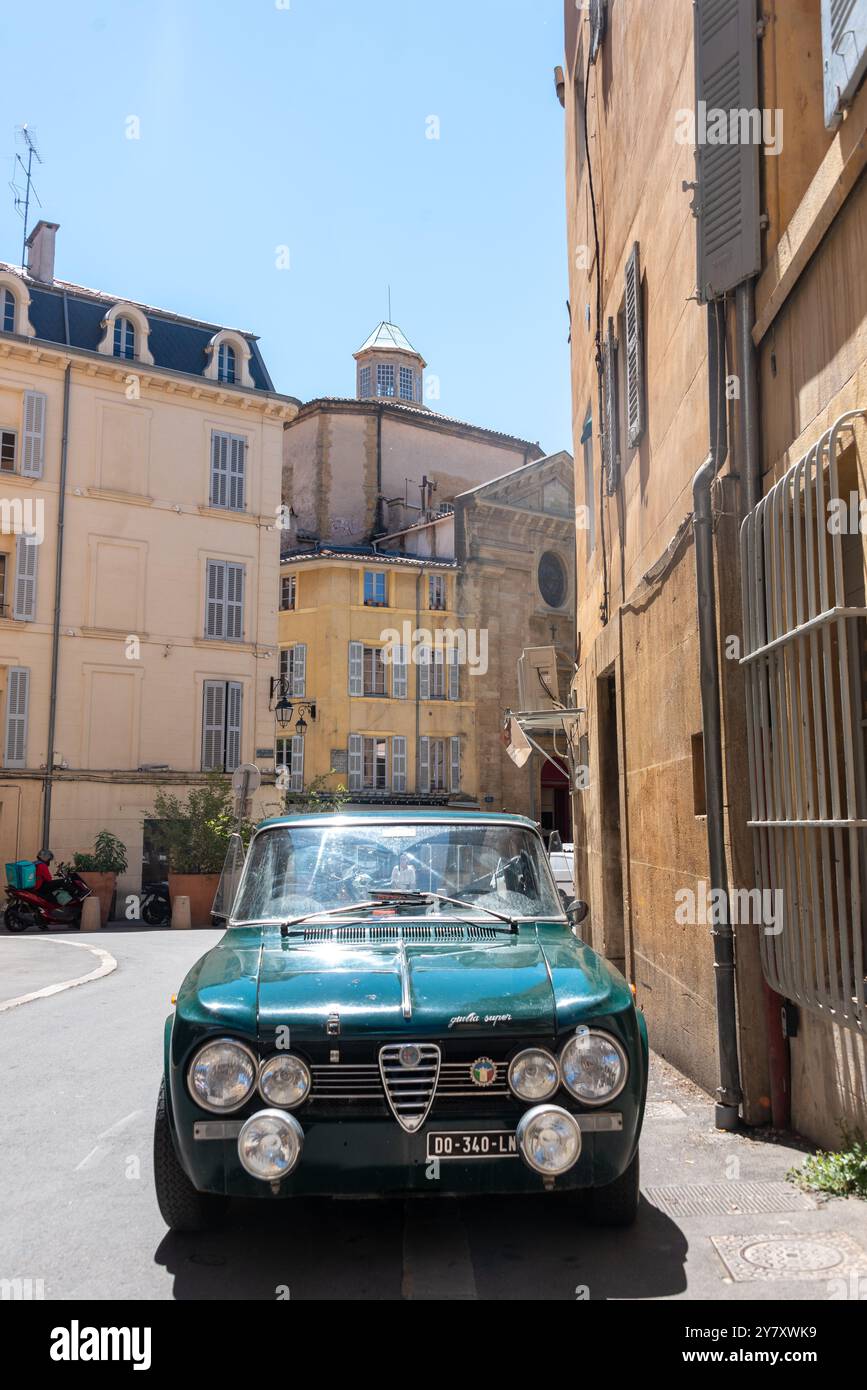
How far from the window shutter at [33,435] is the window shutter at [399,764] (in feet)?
52.7

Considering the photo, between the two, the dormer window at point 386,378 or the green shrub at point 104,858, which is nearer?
the green shrub at point 104,858

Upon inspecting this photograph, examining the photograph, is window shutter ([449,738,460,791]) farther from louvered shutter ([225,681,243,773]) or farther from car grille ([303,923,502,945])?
car grille ([303,923,502,945])

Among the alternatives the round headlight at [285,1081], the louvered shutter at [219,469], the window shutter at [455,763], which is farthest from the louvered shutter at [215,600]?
the round headlight at [285,1081]

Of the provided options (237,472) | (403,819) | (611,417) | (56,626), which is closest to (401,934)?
(403,819)

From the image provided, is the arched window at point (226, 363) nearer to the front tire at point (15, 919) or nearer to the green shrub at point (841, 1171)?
the front tire at point (15, 919)

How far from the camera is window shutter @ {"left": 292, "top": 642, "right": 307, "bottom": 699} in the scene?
136 feet

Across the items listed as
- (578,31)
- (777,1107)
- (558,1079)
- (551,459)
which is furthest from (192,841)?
(551,459)

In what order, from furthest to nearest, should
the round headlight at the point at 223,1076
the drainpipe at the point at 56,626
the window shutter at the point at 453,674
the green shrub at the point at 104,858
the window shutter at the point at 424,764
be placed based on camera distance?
1. the window shutter at the point at 453,674
2. the window shutter at the point at 424,764
3. the drainpipe at the point at 56,626
4. the green shrub at the point at 104,858
5. the round headlight at the point at 223,1076

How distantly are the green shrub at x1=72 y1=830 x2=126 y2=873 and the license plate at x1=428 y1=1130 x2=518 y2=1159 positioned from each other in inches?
887

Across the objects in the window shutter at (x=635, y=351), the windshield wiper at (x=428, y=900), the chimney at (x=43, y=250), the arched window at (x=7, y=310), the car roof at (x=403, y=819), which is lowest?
the windshield wiper at (x=428, y=900)

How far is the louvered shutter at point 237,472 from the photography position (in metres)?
32.9

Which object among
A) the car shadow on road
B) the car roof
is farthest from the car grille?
the car shadow on road

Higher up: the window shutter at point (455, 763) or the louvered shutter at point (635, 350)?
the louvered shutter at point (635, 350)
